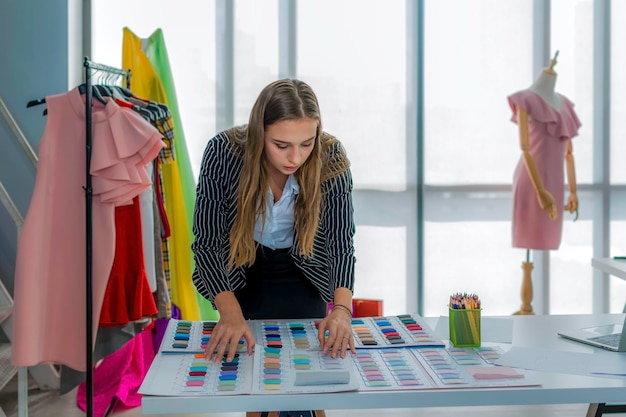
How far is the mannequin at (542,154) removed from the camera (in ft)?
13.6

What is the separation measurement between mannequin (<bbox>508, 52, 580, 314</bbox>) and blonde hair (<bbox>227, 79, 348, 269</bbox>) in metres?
2.29

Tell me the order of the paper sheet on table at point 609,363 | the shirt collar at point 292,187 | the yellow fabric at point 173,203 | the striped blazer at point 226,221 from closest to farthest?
1. the paper sheet on table at point 609,363
2. the striped blazer at point 226,221
3. the shirt collar at point 292,187
4. the yellow fabric at point 173,203

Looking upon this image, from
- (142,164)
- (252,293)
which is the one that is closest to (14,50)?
(142,164)

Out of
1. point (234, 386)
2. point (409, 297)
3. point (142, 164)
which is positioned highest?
point (142, 164)

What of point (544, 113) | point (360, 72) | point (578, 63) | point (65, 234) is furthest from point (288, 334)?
point (578, 63)

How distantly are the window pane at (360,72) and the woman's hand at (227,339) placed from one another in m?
2.84

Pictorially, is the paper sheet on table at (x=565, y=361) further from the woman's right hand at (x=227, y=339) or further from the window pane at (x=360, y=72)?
the window pane at (x=360, y=72)

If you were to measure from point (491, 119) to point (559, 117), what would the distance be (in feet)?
1.64

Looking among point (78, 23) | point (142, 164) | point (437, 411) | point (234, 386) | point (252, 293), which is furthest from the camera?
point (78, 23)

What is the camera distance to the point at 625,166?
4.66 m

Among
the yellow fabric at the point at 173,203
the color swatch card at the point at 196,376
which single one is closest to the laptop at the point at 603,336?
the color swatch card at the point at 196,376

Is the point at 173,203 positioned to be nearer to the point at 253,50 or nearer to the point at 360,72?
the point at 253,50

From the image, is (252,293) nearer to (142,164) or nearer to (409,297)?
(142,164)

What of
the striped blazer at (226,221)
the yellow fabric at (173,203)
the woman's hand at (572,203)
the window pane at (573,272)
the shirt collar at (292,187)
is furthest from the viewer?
the window pane at (573,272)
